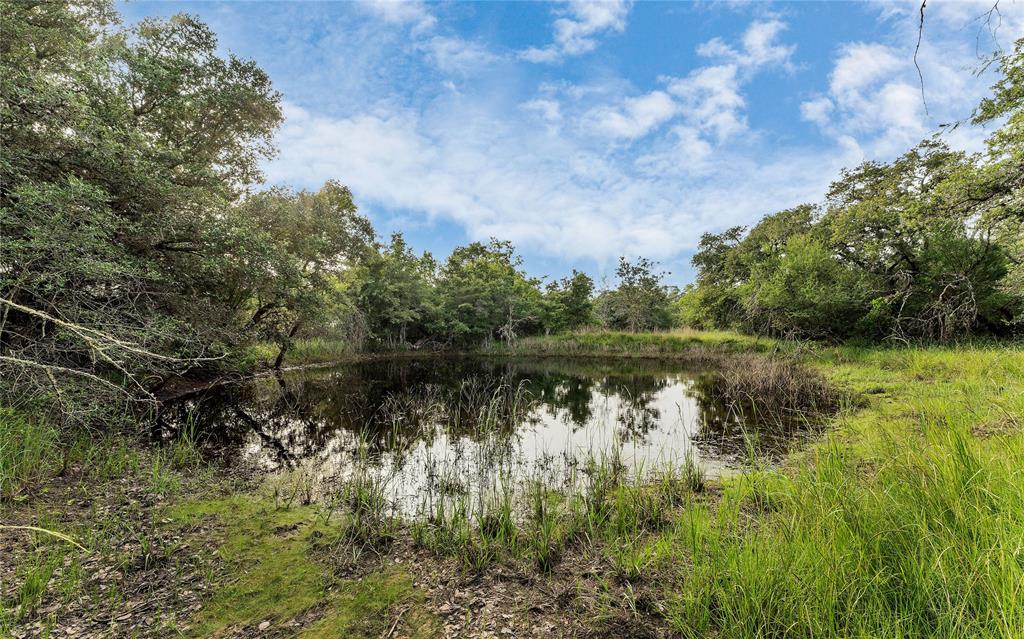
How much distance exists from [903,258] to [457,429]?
899 inches

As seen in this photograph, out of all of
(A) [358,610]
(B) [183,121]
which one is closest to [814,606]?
(A) [358,610]

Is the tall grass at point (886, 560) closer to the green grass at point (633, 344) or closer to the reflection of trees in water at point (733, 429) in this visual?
the reflection of trees in water at point (733, 429)

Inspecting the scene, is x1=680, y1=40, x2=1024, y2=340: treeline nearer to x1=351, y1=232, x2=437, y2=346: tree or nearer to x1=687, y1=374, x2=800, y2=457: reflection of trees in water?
x1=687, y1=374, x2=800, y2=457: reflection of trees in water

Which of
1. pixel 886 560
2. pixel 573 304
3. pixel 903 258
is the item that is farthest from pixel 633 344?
pixel 886 560

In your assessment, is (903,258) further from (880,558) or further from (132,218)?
(132,218)

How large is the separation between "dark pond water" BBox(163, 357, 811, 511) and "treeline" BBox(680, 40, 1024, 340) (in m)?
6.43

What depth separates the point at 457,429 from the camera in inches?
302

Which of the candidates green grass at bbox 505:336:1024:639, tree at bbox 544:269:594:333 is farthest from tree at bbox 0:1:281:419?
tree at bbox 544:269:594:333

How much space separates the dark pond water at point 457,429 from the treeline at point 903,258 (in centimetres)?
643

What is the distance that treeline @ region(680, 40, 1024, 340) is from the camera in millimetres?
10188

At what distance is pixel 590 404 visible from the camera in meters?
11.4

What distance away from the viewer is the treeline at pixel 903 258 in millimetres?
10188

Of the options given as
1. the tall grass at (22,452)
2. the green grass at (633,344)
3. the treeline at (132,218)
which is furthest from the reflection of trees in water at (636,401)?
the green grass at (633,344)

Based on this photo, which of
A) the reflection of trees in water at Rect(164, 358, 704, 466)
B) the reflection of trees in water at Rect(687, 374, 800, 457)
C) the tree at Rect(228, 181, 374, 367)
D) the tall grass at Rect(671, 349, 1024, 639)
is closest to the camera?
the tall grass at Rect(671, 349, 1024, 639)
